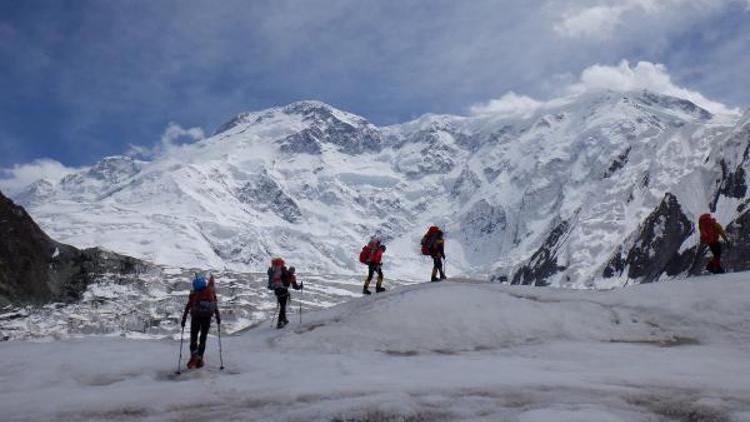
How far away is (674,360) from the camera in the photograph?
1830 centimetres

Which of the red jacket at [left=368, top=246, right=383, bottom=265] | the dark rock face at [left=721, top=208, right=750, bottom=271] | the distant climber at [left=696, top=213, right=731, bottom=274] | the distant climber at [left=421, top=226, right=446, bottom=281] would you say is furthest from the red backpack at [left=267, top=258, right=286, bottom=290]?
the dark rock face at [left=721, top=208, right=750, bottom=271]

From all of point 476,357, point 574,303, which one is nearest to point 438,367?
point 476,357

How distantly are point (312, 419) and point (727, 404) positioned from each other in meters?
7.17

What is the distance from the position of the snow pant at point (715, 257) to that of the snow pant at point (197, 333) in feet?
57.5

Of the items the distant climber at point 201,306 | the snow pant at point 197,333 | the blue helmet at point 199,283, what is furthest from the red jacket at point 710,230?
the snow pant at point 197,333

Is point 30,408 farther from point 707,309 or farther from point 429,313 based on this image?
point 707,309

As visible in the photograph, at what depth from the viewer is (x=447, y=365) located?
716 inches

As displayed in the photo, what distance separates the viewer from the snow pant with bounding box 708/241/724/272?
26.8 metres

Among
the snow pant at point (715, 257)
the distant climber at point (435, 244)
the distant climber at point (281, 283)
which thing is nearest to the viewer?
the snow pant at point (715, 257)

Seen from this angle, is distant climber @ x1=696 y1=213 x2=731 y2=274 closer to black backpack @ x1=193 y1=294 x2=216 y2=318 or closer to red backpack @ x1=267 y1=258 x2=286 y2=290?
red backpack @ x1=267 y1=258 x2=286 y2=290

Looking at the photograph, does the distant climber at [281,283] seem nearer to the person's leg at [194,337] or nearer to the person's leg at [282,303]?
the person's leg at [282,303]

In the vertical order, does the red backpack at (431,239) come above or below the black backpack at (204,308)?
above

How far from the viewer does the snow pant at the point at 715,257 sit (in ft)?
87.8

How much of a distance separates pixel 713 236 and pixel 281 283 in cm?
1524
